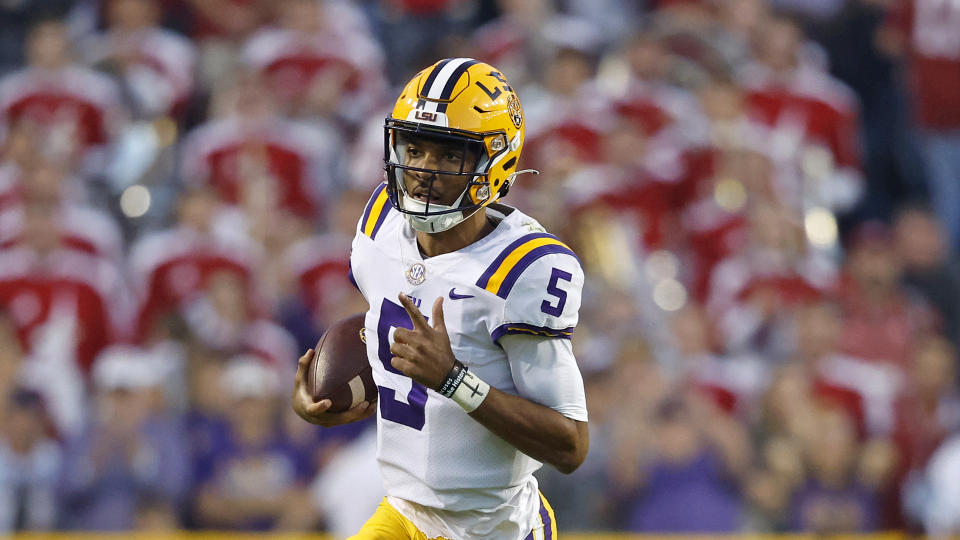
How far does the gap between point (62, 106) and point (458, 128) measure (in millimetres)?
5047

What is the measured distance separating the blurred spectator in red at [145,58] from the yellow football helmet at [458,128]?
16.0 ft

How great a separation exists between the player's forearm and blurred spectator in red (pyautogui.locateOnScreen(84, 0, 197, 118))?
17.1 ft

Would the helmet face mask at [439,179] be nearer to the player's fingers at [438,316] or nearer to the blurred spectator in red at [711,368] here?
the player's fingers at [438,316]

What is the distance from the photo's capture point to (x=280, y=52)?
8.11 metres

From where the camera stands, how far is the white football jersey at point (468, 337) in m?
3.12

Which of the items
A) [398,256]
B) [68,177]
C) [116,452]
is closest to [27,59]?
[68,177]

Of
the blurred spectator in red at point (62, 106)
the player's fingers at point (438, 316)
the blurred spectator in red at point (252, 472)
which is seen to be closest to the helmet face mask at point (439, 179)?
the player's fingers at point (438, 316)

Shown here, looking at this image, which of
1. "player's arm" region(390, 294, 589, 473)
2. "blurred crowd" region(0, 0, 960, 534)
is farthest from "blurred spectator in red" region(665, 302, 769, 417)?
"player's arm" region(390, 294, 589, 473)

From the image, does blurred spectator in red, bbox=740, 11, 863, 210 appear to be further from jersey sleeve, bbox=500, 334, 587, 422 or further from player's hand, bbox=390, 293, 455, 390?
player's hand, bbox=390, 293, 455, 390

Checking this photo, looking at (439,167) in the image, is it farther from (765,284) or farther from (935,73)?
(935,73)

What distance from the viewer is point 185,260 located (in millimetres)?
7016

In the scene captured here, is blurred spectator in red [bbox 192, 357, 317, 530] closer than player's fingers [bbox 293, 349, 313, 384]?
No

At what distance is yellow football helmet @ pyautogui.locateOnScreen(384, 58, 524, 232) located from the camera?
3.19 meters

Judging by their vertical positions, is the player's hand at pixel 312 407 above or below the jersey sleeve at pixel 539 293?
below
